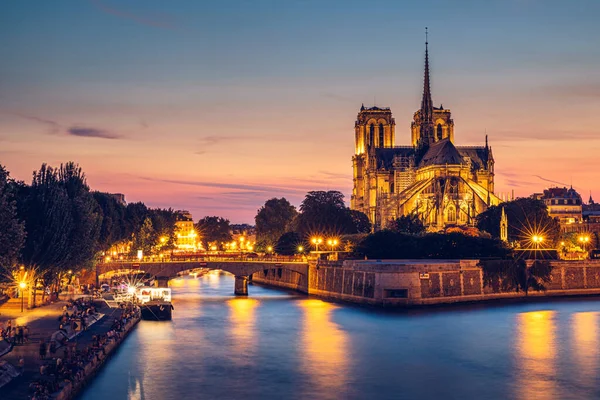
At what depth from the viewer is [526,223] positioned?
113688 millimetres

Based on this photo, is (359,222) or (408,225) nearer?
(408,225)

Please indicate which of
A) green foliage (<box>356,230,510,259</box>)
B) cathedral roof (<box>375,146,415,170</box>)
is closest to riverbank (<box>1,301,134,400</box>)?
green foliage (<box>356,230,510,259</box>)

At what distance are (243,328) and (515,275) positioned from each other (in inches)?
1344

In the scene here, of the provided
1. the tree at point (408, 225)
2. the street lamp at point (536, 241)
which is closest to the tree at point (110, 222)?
the tree at point (408, 225)

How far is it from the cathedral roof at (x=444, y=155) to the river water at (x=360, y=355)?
243ft

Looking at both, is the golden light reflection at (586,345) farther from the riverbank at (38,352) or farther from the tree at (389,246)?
the riverbank at (38,352)

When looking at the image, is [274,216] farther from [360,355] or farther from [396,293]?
[360,355]

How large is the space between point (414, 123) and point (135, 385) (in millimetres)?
146042

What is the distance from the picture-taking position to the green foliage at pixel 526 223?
11144cm

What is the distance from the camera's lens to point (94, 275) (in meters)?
92.9

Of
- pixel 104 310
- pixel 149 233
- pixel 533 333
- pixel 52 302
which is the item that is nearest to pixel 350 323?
pixel 533 333

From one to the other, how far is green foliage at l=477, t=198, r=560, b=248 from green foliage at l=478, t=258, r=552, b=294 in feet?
74.5

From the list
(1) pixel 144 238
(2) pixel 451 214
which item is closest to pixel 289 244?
(1) pixel 144 238

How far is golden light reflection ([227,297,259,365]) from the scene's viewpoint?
2093 inches
